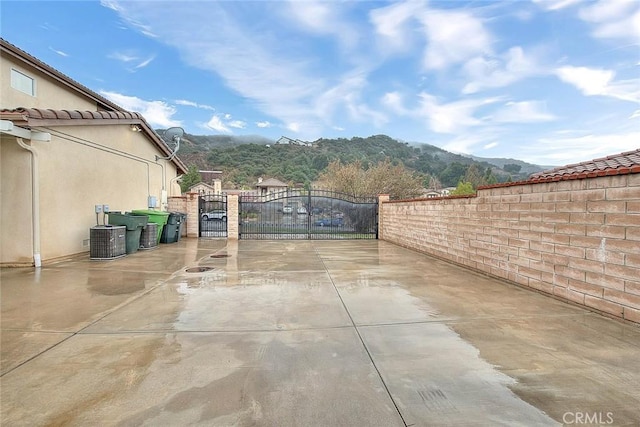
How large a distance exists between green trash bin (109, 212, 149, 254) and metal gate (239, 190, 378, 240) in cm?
506

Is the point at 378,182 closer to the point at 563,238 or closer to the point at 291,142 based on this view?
the point at 563,238

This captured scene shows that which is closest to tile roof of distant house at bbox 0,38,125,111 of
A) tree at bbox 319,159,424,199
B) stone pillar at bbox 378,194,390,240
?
stone pillar at bbox 378,194,390,240

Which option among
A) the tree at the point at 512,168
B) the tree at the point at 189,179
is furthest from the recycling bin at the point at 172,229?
the tree at the point at 512,168

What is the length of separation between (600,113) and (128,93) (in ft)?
123

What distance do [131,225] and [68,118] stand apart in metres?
3.02

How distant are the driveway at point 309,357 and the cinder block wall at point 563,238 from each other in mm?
339

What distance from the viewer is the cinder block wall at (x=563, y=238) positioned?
377cm

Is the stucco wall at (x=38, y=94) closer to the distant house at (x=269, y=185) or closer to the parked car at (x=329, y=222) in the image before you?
the parked car at (x=329, y=222)

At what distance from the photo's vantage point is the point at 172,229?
12000 millimetres

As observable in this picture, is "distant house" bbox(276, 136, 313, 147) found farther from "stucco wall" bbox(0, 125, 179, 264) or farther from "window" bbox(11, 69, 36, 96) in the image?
"window" bbox(11, 69, 36, 96)

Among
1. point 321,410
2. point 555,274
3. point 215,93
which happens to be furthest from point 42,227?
point 215,93

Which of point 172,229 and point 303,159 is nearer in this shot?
point 172,229

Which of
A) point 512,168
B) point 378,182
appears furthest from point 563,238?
point 512,168

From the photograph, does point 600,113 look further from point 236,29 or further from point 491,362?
point 236,29
